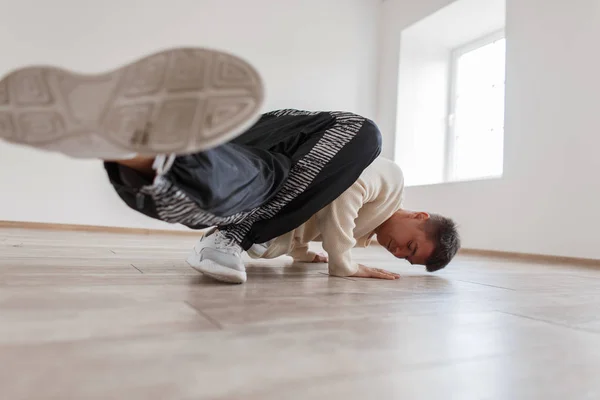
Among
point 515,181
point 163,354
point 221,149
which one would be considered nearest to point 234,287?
point 221,149

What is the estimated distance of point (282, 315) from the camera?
0.70 m

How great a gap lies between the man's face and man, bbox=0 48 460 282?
488mm

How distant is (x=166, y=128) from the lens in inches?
19.8

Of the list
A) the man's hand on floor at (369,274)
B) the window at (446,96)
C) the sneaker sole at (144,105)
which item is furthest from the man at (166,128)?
the window at (446,96)

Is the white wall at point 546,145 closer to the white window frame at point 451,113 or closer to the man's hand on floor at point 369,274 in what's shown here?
the white window frame at point 451,113

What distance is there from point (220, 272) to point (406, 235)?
0.62m

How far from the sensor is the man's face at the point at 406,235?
1.38 m

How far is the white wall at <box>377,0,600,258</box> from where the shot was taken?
2467 millimetres

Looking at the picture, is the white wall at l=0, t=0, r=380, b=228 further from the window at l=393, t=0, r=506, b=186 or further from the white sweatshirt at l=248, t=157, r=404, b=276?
the white sweatshirt at l=248, t=157, r=404, b=276

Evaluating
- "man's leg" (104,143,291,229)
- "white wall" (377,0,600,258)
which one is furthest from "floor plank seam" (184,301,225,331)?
"white wall" (377,0,600,258)

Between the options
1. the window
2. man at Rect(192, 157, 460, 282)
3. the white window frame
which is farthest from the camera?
the white window frame

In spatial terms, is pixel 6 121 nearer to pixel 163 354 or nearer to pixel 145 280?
pixel 163 354

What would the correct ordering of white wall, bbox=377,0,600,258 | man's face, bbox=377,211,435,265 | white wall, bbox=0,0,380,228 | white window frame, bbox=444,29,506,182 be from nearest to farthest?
man's face, bbox=377,211,435,265, white wall, bbox=377,0,600,258, white wall, bbox=0,0,380,228, white window frame, bbox=444,29,506,182

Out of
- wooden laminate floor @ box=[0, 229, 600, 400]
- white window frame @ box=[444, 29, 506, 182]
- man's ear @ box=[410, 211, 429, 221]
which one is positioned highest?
white window frame @ box=[444, 29, 506, 182]
